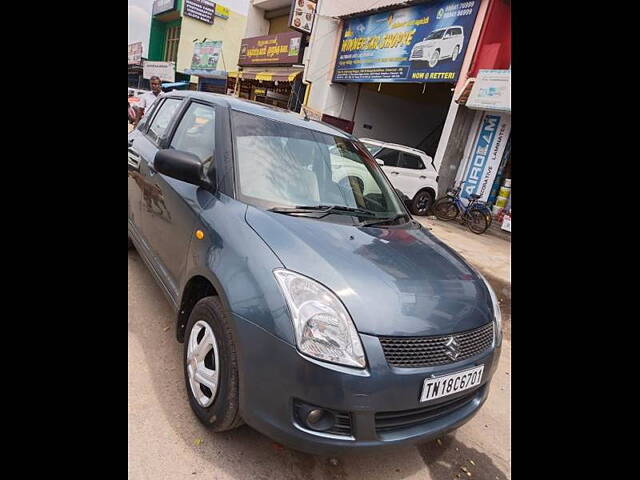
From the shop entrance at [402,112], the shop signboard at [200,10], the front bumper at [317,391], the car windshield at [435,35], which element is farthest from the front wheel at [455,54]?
the shop signboard at [200,10]

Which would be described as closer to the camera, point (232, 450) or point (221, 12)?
point (232, 450)

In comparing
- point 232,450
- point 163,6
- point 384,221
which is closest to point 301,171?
point 384,221

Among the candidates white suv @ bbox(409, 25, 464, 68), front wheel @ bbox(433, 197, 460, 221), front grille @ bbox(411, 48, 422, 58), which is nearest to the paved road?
front wheel @ bbox(433, 197, 460, 221)

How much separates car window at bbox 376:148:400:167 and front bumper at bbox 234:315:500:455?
7.89 m

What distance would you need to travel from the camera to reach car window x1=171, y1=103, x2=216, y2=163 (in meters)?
2.62

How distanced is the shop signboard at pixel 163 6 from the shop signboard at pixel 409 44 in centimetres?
1852

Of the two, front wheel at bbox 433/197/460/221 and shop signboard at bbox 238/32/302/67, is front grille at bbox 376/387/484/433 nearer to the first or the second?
front wheel at bbox 433/197/460/221

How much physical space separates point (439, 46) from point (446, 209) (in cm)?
448

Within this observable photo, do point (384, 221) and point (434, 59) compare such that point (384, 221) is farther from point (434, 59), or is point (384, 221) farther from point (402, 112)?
point (402, 112)

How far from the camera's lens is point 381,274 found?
1.84 meters

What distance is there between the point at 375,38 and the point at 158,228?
11946 mm

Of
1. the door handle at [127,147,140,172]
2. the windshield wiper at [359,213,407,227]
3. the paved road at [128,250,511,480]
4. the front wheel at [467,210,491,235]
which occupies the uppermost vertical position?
the windshield wiper at [359,213,407,227]
